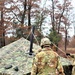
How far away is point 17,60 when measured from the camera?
11.4 meters

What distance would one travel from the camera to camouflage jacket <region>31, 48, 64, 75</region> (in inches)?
251

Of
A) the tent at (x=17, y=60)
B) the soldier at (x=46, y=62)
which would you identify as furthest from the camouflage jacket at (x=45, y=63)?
the tent at (x=17, y=60)

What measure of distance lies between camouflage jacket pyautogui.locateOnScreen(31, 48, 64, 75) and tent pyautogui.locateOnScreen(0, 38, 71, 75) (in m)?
3.82

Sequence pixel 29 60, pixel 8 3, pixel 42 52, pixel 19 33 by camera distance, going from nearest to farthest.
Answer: pixel 42 52 → pixel 29 60 → pixel 19 33 → pixel 8 3

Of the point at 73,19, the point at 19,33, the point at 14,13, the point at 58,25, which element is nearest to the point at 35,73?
the point at 19,33

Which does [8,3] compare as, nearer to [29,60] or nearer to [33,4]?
[33,4]

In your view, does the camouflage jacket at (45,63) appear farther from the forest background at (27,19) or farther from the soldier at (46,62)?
the forest background at (27,19)

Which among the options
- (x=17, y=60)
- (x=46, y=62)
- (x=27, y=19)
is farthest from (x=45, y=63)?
(x=27, y=19)

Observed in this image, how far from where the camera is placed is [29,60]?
11297 millimetres

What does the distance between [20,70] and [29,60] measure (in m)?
0.79

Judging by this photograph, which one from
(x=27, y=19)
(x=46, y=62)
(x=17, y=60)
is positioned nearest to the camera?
(x=46, y=62)

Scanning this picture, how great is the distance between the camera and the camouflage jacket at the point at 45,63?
20.9 feet

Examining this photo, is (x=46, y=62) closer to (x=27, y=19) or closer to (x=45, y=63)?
(x=45, y=63)

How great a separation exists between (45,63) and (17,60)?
16.5 ft
